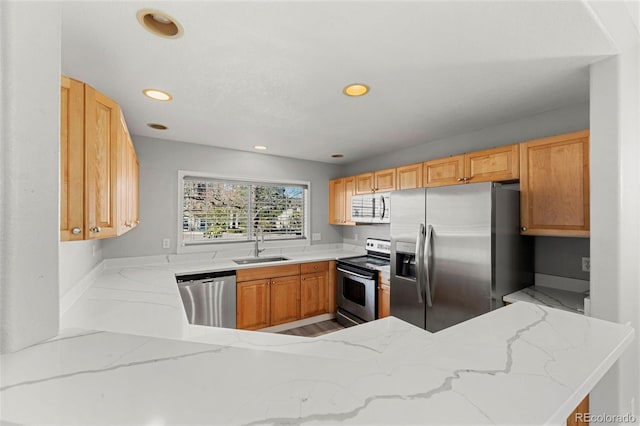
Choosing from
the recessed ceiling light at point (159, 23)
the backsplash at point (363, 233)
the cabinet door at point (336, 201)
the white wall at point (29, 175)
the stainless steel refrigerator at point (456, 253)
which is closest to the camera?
the white wall at point (29, 175)

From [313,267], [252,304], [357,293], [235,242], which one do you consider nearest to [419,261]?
[357,293]

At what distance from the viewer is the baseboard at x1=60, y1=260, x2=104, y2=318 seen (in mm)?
1656

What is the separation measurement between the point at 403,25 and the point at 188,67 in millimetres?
1225

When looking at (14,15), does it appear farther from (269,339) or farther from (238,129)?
(238,129)

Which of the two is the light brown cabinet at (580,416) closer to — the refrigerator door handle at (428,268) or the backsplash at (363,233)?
the refrigerator door handle at (428,268)

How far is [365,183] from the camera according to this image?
3.80 metres

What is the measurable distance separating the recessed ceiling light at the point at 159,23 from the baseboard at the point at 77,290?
160 cm

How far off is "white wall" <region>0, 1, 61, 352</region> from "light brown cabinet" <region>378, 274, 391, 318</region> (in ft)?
9.15

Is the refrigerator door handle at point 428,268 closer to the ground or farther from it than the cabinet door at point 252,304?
farther from it

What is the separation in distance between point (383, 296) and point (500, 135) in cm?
203

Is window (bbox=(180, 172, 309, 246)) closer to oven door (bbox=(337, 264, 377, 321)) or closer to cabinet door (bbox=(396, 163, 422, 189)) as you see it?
oven door (bbox=(337, 264, 377, 321))

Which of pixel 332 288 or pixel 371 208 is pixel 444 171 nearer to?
pixel 371 208

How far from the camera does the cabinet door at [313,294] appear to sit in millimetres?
3531

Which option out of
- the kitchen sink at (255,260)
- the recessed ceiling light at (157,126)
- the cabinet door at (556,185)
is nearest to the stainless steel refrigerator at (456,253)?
the cabinet door at (556,185)
